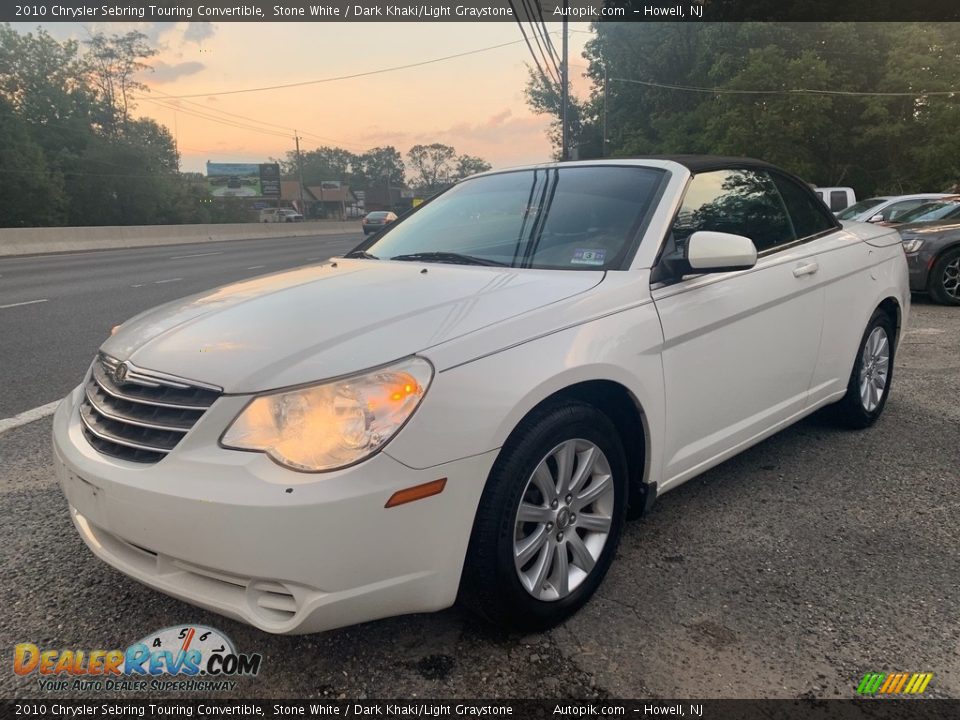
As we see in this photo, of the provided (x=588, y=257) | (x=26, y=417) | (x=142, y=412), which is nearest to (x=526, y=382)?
(x=588, y=257)

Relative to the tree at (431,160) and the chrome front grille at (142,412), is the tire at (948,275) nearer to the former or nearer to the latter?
the chrome front grille at (142,412)

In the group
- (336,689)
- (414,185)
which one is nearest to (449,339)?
(336,689)

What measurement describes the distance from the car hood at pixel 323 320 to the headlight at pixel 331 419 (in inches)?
2.2

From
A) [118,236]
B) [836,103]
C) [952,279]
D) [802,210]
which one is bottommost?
[952,279]

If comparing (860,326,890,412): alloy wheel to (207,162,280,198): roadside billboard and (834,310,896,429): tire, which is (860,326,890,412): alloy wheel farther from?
(207,162,280,198): roadside billboard

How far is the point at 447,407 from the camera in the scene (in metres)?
2.02

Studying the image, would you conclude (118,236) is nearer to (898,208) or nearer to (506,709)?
(898,208)

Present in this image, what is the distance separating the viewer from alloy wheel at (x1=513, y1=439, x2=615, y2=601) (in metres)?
2.30

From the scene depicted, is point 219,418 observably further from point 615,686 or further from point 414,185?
point 414,185

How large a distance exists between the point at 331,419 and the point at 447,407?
320 millimetres

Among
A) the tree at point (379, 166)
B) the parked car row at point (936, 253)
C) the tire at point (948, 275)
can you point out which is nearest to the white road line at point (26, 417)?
the parked car row at point (936, 253)

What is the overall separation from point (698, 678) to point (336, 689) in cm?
108

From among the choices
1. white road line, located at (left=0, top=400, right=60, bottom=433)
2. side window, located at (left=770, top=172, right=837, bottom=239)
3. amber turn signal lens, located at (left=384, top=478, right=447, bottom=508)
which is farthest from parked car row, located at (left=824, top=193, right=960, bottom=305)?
white road line, located at (left=0, top=400, right=60, bottom=433)

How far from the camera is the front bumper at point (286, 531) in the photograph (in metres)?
1.88
